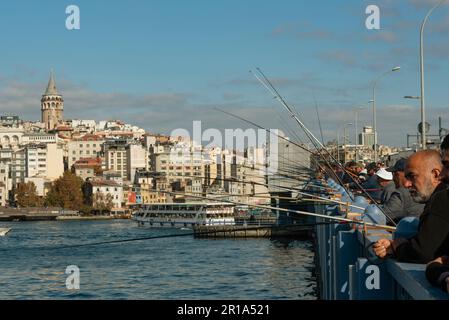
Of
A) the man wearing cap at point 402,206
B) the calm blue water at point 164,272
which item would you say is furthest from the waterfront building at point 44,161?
the man wearing cap at point 402,206

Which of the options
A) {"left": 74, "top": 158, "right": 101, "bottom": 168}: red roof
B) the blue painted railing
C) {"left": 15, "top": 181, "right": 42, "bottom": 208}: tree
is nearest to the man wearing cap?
the blue painted railing

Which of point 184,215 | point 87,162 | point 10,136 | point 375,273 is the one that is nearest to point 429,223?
point 375,273

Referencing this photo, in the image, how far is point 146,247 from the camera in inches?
1987

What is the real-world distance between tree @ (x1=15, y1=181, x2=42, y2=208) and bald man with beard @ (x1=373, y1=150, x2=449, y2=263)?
130 metres

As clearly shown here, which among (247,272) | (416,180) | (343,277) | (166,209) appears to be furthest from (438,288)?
(166,209)

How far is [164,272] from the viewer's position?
34812mm

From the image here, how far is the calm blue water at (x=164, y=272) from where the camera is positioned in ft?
91.4

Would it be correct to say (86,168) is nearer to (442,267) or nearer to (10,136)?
(10,136)

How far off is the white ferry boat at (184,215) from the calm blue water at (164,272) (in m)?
24.7

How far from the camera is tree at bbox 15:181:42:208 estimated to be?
432 feet

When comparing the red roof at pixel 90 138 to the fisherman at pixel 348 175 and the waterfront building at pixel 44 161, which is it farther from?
the fisherman at pixel 348 175

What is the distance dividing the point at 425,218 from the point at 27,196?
13168 cm

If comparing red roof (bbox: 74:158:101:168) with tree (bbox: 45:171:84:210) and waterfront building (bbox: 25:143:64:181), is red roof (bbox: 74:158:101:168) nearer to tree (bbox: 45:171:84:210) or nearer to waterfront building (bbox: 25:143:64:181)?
waterfront building (bbox: 25:143:64:181)
